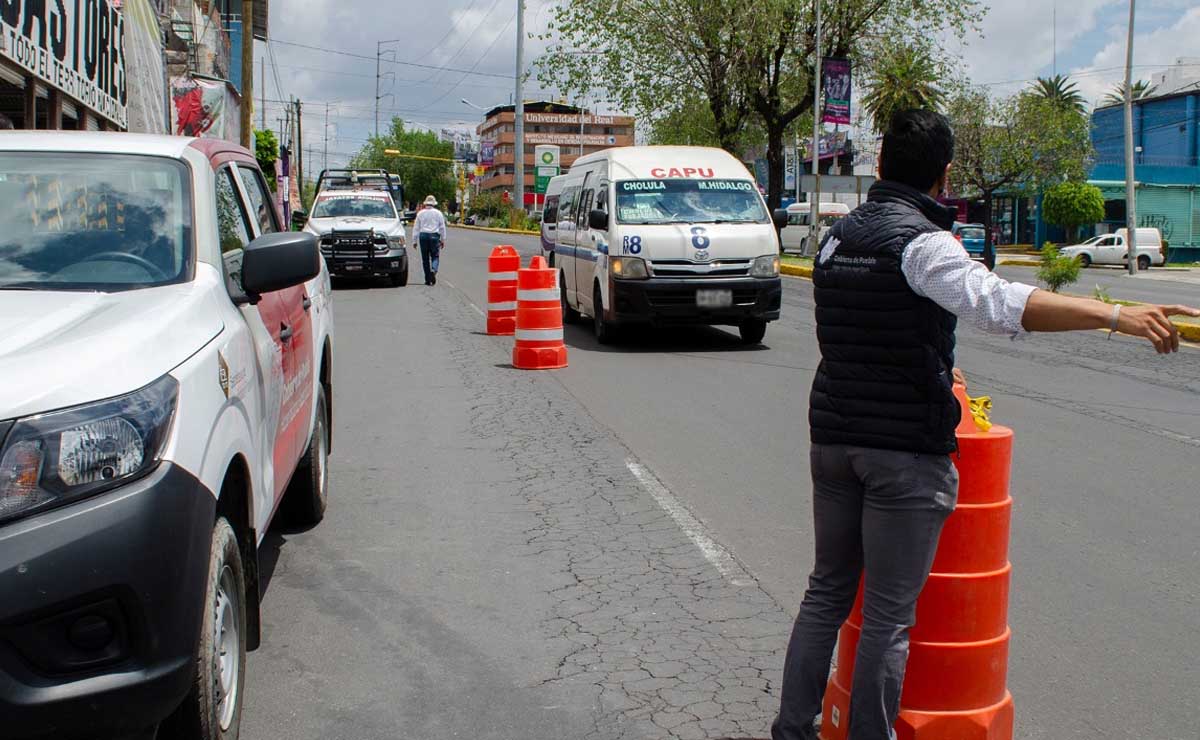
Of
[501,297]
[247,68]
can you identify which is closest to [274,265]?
[501,297]

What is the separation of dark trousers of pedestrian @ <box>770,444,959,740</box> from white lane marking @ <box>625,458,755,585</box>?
1.89 metres

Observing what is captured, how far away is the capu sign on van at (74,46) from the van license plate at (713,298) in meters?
7.88

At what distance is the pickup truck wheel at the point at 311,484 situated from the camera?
6113 mm

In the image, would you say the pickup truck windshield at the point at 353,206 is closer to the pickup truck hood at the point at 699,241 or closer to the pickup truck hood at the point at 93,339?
the pickup truck hood at the point at 699,241

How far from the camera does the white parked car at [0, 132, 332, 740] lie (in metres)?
2.71

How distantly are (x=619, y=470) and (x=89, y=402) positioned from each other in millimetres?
5192

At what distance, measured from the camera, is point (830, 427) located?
3.40 m

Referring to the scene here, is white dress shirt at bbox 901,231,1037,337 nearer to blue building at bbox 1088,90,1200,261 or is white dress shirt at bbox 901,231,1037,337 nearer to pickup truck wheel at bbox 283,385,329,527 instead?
pickup truck wheel at bbox 283,385,329,527

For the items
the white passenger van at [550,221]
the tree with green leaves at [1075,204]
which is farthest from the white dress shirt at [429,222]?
the tree with green leaves at [1075,204]

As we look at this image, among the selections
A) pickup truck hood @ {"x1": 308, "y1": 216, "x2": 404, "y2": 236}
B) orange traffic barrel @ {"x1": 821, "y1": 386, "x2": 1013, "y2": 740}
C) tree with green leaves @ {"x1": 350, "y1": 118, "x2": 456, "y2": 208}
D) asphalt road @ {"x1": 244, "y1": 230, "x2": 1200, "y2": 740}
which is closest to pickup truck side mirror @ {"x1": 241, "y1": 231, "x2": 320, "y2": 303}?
→ asphalt road @ {"x1": 244, "y1": 230, "x2": 1200, "y2": 740}

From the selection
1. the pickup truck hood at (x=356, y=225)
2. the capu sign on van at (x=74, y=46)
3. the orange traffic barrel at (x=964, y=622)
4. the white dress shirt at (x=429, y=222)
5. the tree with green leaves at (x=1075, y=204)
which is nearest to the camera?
the orange traffic barrel at (x=964, y=622)

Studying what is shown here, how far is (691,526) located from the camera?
643cm

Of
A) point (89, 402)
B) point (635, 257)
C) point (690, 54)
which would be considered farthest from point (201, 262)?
point (690, 54)

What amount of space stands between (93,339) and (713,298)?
35.3 ft
